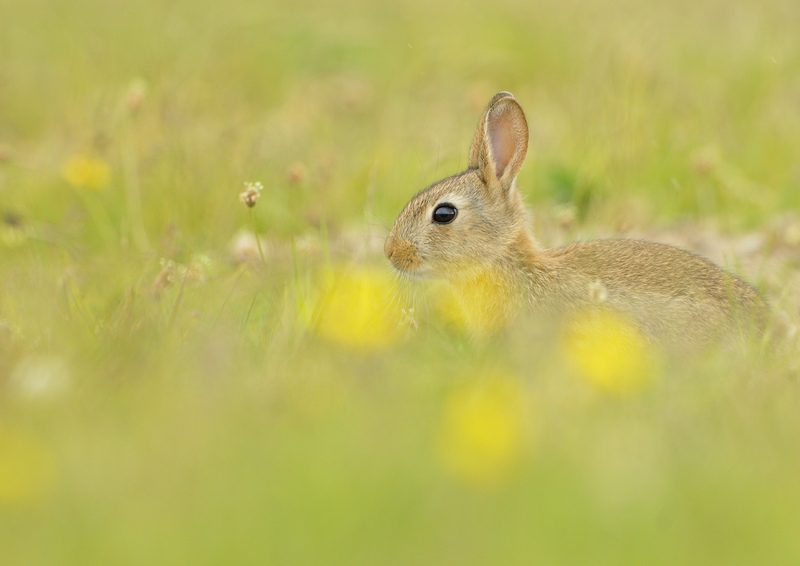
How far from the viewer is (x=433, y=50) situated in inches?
330

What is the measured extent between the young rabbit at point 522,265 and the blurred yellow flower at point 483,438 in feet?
5.35

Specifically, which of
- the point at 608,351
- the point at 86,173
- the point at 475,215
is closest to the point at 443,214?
the point at 475,215

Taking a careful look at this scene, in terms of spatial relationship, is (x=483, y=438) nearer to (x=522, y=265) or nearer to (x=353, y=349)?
(x=353, y=349)

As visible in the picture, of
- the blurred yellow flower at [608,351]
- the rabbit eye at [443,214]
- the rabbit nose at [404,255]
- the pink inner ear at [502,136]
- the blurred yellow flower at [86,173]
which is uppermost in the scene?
the pink inner ear at [502,136]

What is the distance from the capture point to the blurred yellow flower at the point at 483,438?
199cm

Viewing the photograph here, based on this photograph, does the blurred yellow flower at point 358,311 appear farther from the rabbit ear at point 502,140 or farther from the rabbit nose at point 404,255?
the rabbit ear at point 502,140

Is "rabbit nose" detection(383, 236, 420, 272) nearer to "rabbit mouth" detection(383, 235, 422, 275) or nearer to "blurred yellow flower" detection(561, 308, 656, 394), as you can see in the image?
"rabbit mouth" detection(383, 235, 422, 275)

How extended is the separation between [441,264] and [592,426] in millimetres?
2170

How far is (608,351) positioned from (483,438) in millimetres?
1256

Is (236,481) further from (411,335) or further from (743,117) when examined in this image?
(743,117)

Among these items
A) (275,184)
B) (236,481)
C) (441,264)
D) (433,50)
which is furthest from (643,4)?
(236,481)

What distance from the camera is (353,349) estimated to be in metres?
3.04

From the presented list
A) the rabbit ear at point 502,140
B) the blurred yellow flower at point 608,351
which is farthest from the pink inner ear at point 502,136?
the blurred yellow flower at point 608,351

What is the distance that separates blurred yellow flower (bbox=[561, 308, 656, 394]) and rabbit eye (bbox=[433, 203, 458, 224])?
0.87 m
